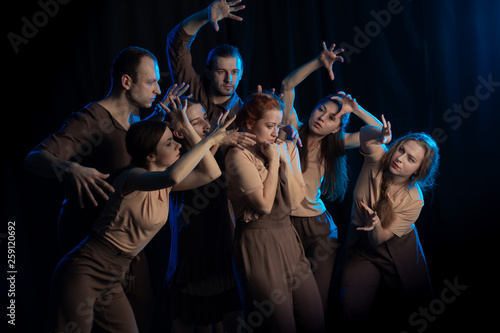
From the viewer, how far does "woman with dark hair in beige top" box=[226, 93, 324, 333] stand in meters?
2.29

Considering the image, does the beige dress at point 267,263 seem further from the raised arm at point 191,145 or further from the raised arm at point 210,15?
the raised arm at point 210,15

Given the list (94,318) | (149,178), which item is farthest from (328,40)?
(94,318)

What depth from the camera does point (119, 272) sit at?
2262 millimetres

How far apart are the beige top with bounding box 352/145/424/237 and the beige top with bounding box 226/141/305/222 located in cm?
78

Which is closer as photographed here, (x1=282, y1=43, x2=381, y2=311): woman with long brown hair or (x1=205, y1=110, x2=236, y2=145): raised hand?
(x1=205, y1=110, x2=236, y2=145): raised hand

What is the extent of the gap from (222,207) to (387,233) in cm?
96

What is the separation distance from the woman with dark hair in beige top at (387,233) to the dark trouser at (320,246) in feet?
0.33

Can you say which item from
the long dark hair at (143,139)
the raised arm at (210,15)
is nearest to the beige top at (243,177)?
the long dark hair at (143,139)

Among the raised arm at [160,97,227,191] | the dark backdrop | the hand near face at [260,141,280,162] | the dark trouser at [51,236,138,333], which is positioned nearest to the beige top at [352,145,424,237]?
the hand near face at [260,141,280,162]

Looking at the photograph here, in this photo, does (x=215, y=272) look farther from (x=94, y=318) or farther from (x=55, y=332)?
(x=55, y=332)

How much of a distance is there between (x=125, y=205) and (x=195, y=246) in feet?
1.88

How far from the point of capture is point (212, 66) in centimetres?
303

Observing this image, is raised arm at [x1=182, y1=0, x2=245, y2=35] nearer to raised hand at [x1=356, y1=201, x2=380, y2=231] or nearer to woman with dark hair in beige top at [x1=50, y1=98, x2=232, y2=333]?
woman with dark hair in beige top at [x1=50, y1=98, x2=232, y2=333]

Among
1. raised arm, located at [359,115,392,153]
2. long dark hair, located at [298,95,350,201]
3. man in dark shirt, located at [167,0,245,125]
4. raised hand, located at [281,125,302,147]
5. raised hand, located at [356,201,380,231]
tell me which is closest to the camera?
raised hand, located at [281,125,302,147]
